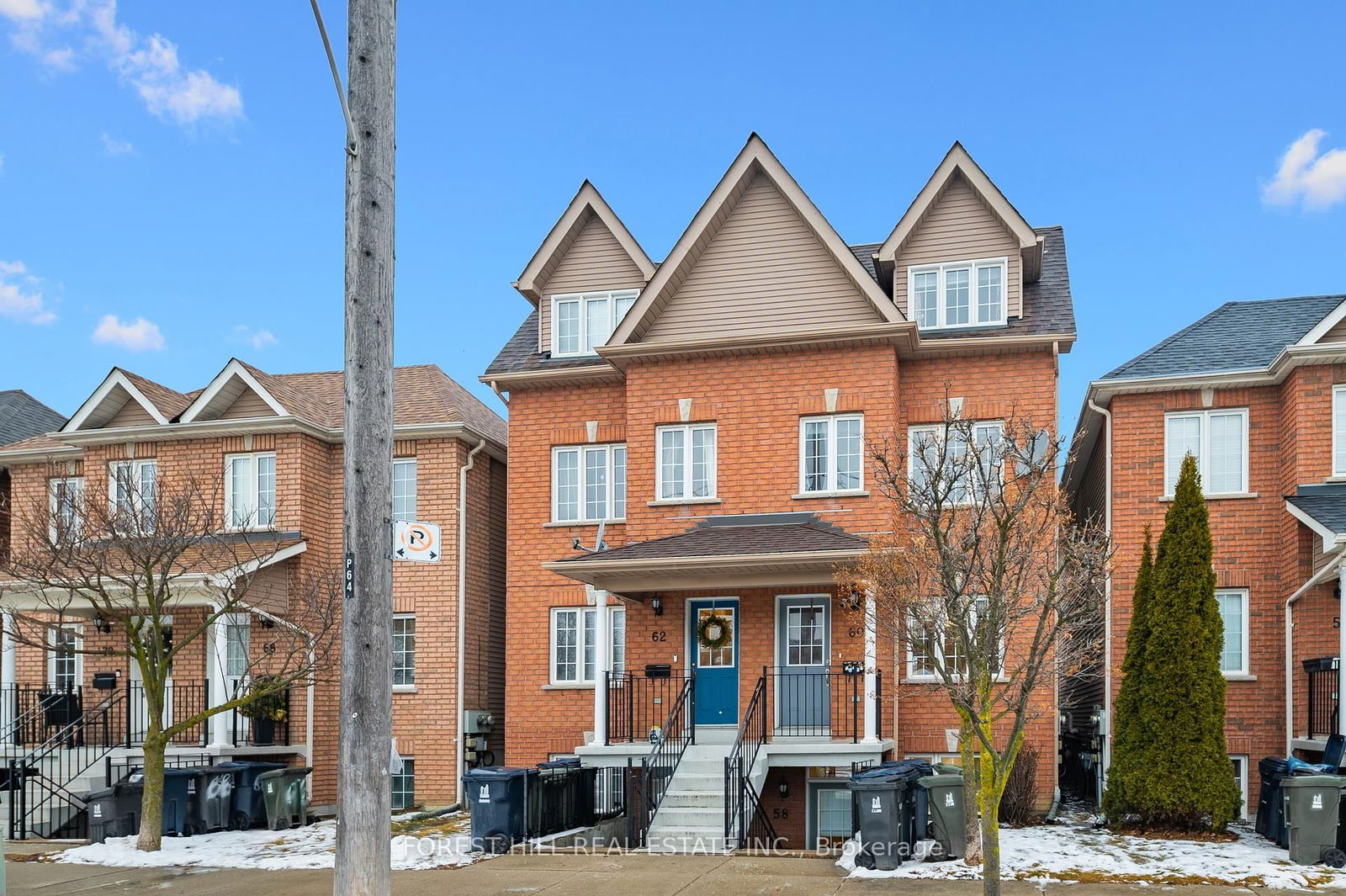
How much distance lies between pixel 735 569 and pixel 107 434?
12.0m

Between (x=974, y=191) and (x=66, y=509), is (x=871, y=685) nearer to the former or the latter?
(x=974, y=191)

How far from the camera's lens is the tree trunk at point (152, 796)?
632 inches

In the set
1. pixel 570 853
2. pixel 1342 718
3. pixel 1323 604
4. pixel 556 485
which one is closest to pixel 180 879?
pixel 570 853

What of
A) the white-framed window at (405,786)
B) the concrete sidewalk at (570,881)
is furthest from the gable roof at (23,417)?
the concrete sidewalk at (570,881)

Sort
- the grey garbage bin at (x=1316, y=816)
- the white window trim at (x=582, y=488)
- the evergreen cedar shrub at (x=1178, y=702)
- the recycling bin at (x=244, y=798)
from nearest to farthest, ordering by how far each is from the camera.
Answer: the grey garbage bin at (x=1316, y=816) < the evergreen cedar shrub at (x=1178, y=702) < the recycling bin at (x=244, y=798) < the white window trim at (x=582, y=488)

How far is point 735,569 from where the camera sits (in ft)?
59.8

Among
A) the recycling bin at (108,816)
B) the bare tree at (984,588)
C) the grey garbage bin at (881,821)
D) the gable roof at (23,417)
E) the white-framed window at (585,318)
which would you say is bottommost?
the recycling bin at (108,816)

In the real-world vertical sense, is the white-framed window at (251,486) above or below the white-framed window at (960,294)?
below

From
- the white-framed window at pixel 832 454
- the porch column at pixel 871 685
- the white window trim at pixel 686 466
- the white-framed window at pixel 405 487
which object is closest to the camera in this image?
the porch column at pixel 871 685

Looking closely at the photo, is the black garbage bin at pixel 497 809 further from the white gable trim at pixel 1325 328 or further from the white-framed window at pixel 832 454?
the white gable trim at pixel 1325 328

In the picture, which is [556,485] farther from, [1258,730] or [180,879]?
[1258,730]

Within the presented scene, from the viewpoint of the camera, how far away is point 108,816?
1795 cm

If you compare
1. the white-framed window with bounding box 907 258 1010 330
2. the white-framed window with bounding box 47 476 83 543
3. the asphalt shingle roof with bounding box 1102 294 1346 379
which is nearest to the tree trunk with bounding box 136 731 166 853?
the white-framed window with bounding box 47 476 83 543

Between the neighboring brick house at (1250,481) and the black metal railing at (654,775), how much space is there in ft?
20.4
